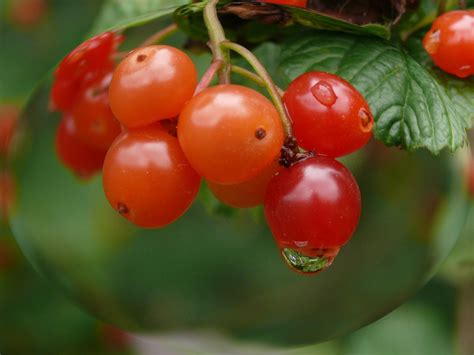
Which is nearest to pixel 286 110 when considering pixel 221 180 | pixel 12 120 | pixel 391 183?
pixel 221 180

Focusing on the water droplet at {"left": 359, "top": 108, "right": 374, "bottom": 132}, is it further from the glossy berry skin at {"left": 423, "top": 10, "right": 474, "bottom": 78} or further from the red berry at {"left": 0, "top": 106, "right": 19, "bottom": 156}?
the red berry at {"left": 0, "top": 106, "right": 19, "bottom": 156}

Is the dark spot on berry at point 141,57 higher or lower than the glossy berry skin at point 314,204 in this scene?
higher

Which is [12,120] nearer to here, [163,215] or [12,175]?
[12,175]

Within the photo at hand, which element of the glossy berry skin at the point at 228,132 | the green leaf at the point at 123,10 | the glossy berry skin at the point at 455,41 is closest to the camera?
the glossy berry skin at the point at 228,132

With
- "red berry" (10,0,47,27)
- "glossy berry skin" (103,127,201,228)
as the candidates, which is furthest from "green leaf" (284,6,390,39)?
"red berry" (10,0,47,27)

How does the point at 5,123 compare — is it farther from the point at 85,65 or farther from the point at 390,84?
the point at 390,84

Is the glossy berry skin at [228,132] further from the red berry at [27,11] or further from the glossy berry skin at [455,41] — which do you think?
the red berry at [27,11]

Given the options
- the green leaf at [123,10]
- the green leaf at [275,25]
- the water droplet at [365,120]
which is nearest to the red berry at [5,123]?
the green leaf at [123,10]
